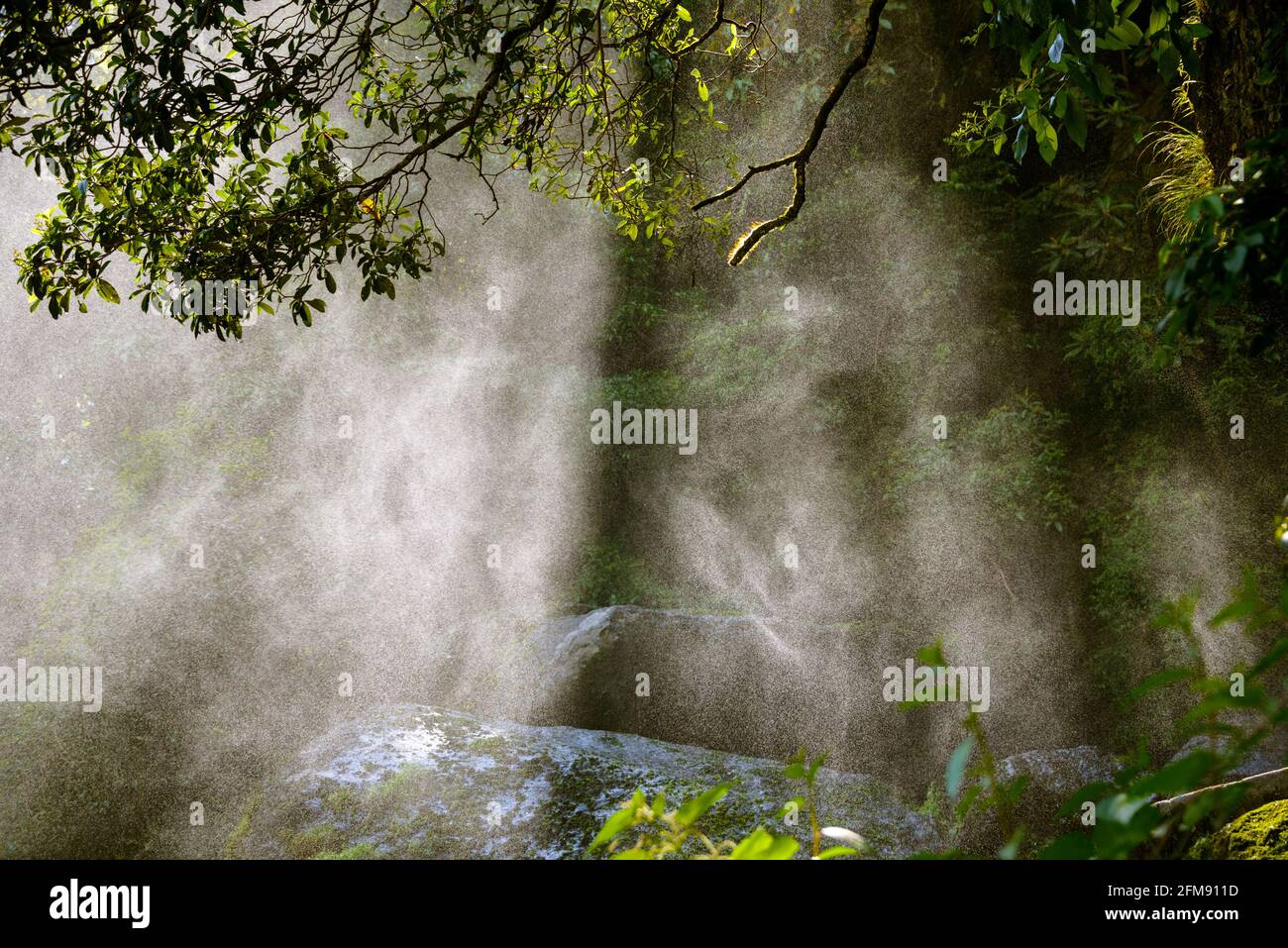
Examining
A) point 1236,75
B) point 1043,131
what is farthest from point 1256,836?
point 1236,75

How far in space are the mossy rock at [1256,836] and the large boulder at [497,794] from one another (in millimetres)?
2223

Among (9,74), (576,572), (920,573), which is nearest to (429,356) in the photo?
(576,572)

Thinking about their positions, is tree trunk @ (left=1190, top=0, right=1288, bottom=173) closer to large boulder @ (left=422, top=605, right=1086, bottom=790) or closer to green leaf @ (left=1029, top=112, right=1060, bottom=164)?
green leaf @ (left=1029, top=112, right=1060, bottom=164)

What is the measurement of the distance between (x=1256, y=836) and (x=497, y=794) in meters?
3.67

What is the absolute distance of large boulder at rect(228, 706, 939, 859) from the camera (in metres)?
4.80

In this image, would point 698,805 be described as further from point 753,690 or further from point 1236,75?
point 753,690

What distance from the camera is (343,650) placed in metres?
8.15

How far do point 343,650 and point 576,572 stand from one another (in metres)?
2.13

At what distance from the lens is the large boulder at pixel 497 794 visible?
4797 mm

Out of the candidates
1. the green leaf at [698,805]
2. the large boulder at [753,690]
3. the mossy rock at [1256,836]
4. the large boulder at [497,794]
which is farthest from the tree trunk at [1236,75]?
the large boulder at [753,690]

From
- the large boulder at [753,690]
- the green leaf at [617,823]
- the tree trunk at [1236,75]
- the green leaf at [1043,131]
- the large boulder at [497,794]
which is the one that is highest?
the tree trunk at [1236,75]

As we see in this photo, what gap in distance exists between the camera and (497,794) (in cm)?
511

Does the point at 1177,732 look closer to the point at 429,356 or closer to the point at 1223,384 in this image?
the point at 1223,384

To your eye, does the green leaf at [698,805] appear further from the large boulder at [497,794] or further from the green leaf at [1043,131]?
the large boulder at [497,794]
